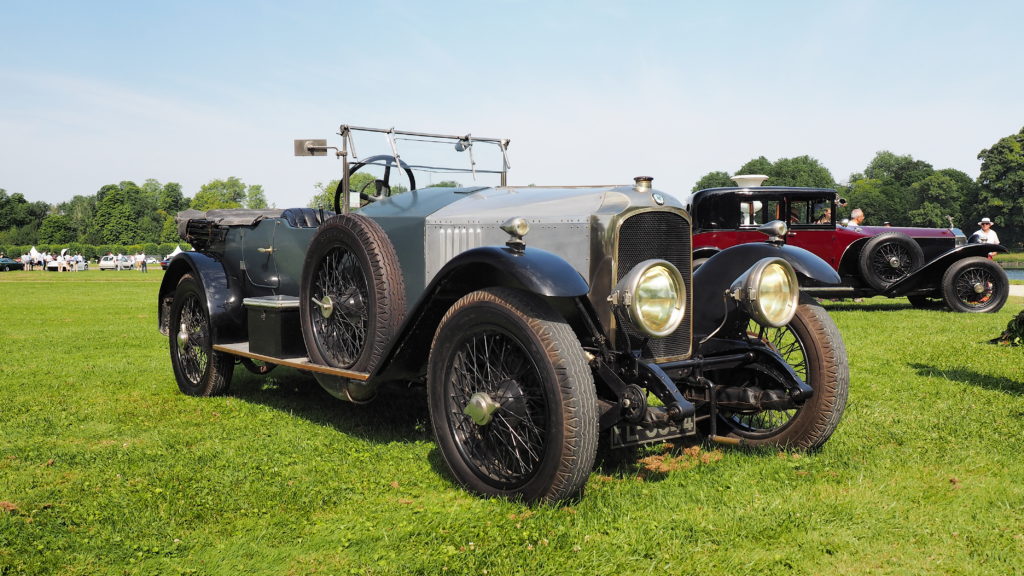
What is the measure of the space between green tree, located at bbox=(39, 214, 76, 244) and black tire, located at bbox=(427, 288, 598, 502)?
111 metres

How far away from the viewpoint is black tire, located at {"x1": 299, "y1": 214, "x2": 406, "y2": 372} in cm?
446

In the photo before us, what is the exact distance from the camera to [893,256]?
12.7 meters

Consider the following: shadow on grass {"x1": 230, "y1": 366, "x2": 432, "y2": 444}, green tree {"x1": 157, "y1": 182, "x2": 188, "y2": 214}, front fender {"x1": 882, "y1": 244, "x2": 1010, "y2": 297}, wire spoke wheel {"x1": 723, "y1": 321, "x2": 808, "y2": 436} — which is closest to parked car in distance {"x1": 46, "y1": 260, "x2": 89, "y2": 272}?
shadow on grass {"x1": 230, "y1": 366, "x2": 432, "y2": 444}

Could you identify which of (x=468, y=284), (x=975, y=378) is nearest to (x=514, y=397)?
(x=468, y=284)

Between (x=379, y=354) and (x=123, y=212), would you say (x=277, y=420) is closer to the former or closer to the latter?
(x=379, y=354)

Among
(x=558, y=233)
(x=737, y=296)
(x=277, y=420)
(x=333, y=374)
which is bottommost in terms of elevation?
(x=277, y=420)

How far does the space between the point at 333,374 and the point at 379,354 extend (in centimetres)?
45

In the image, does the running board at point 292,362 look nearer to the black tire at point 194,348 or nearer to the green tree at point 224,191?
the black tire at point 194,348

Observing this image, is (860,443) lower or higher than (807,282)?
lower

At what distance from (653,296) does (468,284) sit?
3.60 feet

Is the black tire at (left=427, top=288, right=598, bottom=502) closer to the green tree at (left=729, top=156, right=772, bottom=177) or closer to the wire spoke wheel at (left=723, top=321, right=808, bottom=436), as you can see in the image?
the wire spoke wheel at (left=723, top=321, right=808, bottom=436)

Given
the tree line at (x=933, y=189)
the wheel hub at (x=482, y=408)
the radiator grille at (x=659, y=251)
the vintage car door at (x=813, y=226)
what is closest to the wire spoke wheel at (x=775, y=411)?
the radiator grille at (x=659, y=251)

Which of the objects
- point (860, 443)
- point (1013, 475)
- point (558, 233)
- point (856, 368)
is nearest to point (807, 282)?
point (860, 443)

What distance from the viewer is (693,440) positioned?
475 cm
